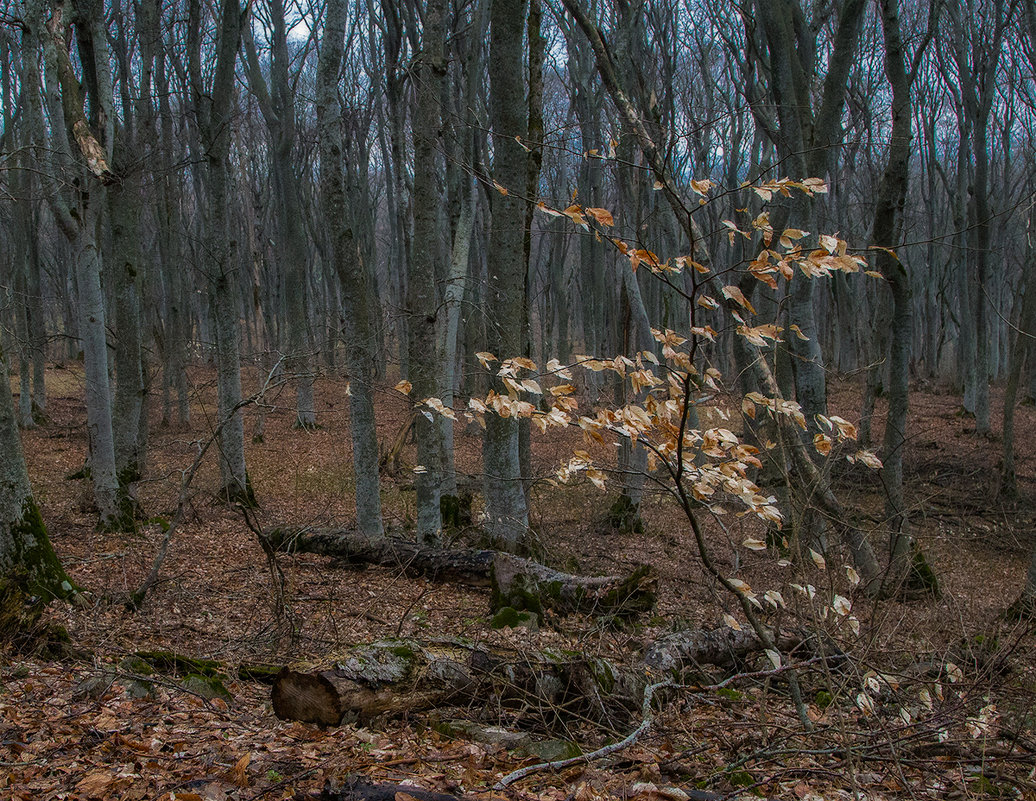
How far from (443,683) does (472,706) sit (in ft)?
0.68

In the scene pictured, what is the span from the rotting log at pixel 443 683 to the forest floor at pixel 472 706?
9cm

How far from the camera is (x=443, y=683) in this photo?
140 inches

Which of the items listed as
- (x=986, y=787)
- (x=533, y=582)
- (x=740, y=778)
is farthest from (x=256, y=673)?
(x=986, y=787)

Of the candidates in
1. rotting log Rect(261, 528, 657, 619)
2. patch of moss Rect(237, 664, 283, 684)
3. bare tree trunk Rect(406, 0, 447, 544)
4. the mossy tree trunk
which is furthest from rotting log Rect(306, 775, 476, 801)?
bare tree trunk Rect(406, 0, 447, 544)

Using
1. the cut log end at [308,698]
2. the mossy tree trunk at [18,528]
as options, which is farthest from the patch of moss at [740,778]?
the mossy tree trunk at [18,528]

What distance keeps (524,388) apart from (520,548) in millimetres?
4536

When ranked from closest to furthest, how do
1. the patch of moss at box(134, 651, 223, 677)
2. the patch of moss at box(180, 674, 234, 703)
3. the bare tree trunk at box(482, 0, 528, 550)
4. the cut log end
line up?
the cut log end → the patch of moss at box(180, 674, 234, 703) → the patch of moss at box(134, 651, 223, 677) → the bare tree trunk at box(482, 0, 528, 550)

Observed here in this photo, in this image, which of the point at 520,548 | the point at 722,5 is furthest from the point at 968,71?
the point at 520,548

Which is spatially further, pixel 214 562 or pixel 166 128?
pixel 166 128

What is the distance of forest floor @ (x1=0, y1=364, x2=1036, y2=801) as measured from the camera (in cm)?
283

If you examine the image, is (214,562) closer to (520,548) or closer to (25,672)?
(520,548)

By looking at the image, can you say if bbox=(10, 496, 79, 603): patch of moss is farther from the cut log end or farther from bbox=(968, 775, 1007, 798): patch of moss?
bbox=(968, 775, 1007, 798): patch of moss

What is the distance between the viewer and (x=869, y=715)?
3.26 metres

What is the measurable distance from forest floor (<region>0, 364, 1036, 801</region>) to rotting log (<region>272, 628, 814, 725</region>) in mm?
84
